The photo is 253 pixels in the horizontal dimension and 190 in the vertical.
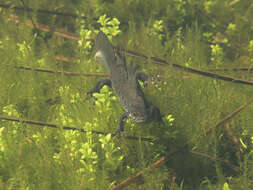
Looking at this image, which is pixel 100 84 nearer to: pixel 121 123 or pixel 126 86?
pixel 126 86

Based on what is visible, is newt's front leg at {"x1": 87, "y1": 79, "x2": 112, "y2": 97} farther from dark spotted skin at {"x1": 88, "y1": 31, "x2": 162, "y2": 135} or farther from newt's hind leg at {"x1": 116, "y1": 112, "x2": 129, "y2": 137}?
newt's hind leg at {"x1": 116, "y1": 112, "x2": 129, "y2": 137}

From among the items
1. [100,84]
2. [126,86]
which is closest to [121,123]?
[126,86]

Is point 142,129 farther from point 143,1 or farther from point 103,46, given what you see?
point 143,1

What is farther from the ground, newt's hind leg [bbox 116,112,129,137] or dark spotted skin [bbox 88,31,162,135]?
dark spotted skin [bbox 88,31,162,135]

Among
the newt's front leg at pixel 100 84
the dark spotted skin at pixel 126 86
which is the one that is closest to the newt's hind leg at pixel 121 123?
the dark spotted skin at pixel 126 86

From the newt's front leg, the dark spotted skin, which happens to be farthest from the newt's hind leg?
the newt's front leg

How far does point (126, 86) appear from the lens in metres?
2.98

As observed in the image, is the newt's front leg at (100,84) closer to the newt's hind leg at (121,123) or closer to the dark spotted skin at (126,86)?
the dark spotted skin at (126,86)

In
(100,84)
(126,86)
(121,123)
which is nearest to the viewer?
(121,123)

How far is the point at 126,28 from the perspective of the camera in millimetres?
5246

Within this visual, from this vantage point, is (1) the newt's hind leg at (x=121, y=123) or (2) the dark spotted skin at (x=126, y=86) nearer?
(2) the dark spotted skin at (x=126, y=86)

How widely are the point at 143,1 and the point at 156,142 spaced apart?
3.39 m

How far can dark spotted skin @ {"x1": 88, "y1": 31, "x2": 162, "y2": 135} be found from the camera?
267 cm

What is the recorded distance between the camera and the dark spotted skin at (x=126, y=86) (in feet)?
8.77
